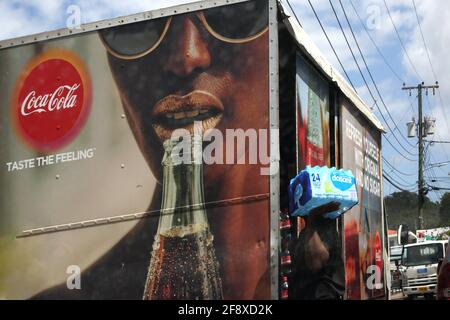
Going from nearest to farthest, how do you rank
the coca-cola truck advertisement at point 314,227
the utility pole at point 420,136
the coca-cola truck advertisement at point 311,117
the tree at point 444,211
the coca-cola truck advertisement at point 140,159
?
1. the coca-cola truck advertisement at point 140,159
2. the coca-cola truck advertisement at point 314,227
3. the coca-cola truck advertisement at point 311,117
4. the utility pole at point 420,136
5. the tree at point 444,211

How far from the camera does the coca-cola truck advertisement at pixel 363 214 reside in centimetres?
644

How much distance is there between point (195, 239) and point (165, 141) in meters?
0.72

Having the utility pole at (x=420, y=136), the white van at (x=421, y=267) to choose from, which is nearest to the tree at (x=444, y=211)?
the utility pole at (x=420, y=136)

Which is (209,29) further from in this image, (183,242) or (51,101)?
(183,242)

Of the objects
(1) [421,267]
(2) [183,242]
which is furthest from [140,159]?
(1) [421,267]

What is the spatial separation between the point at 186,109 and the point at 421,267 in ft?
54.6

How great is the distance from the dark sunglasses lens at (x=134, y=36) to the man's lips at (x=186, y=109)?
18.4 inches

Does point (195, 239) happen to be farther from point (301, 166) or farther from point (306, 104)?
point (306, 104)

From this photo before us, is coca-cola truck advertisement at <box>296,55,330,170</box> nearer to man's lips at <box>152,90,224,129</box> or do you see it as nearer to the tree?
man's lips at <box>152,90,224,129</box>

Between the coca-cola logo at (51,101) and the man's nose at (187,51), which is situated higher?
the man's nose at (187,51)

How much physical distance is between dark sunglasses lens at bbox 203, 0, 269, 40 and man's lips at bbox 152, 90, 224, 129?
1.53ft

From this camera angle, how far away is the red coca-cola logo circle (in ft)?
15.6

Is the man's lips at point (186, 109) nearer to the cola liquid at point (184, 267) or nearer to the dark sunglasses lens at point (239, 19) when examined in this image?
the dark sunglasses lens at point (239, 19)
